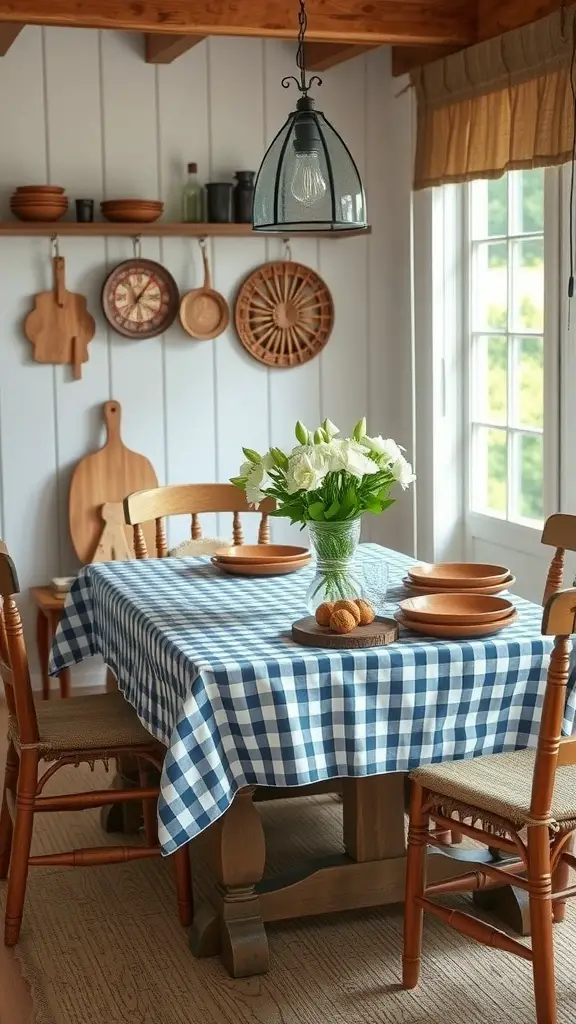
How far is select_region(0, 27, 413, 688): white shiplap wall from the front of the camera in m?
4.57

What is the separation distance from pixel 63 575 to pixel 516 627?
247 cm

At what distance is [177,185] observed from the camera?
15.5 ft

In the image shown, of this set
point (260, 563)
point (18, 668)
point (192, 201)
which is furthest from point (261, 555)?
point (192, 201)

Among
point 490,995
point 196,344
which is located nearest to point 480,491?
point 196,344

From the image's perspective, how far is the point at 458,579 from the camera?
115 inches

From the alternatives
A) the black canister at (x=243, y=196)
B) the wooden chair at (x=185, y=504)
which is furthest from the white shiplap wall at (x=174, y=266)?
the wooden chair at (x=185, y=504)

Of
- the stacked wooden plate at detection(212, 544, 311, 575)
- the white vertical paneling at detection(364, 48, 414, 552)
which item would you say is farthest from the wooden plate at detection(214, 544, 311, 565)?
the white vertical paneling at detection(364, 48, 414, 552)

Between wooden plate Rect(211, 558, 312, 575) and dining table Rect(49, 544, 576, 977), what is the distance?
0.80 feet

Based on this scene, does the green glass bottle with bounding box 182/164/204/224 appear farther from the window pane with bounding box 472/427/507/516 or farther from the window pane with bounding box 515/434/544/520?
the window pane with bounding box 515/434/544/520

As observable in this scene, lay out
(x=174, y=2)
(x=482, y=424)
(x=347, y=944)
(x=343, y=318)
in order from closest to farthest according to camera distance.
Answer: (x=347, y=944) → (x=174, y=2) → (x=482, y=424) → (x=343, y=318)

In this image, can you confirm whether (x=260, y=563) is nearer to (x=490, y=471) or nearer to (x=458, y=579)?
(x=458, y=579)

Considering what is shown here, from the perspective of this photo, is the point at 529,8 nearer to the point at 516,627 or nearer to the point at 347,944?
the point at 516,627

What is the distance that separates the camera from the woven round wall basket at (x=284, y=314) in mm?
4852

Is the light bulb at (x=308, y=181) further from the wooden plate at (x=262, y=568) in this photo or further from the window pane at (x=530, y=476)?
the window pane at (x=530, y=476)
